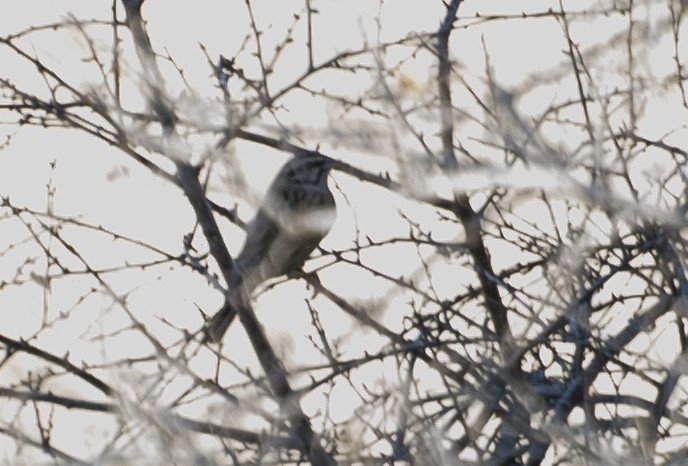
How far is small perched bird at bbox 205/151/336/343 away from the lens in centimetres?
879

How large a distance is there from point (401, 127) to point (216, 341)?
42.0 inches

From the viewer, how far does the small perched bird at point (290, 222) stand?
28.8 ft

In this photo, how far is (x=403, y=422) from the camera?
18.8 feet

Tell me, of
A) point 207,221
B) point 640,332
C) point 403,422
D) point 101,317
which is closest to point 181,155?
point 207,221

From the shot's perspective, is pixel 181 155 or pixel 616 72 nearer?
pixel 616 72

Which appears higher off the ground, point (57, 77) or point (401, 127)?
point (57, 77)

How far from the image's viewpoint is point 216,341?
635cm

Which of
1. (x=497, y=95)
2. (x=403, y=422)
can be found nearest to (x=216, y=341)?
(x=403, y=422)

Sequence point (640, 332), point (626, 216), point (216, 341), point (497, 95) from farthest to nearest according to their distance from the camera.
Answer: point (640, 332) < point (216, 341) < point (626, 216) < point (497, 95)

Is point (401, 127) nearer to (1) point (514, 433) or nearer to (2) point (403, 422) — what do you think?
(2) point (403, 422)

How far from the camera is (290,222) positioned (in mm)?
9766

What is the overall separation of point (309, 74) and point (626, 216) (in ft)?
5.47

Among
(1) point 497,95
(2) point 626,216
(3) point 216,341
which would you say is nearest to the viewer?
(1) point 497,95


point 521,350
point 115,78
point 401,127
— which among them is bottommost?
point 521,350
